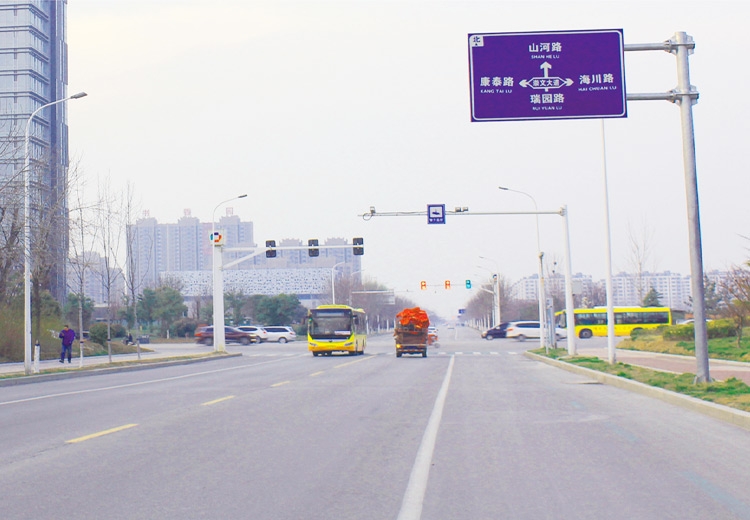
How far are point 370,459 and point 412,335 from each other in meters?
33.0

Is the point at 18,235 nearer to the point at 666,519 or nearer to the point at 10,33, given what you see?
the point at 666,519

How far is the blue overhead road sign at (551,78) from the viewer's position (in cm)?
1716

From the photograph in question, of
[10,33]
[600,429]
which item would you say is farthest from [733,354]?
[10,33]

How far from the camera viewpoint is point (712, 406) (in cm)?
1289

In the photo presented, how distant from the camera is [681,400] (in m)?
14.5

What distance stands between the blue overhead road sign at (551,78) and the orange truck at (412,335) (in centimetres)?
Answer: 2507

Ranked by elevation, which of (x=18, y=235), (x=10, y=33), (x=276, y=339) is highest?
(x=10, y=33)

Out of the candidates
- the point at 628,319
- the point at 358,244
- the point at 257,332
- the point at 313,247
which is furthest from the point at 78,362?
the point at 628,319

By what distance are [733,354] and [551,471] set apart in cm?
Result: 2146

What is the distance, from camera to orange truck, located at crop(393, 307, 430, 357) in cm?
4200

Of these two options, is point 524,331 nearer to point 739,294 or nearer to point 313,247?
point 313,247

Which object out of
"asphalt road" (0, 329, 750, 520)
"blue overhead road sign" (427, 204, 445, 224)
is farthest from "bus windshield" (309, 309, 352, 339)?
"asphalt road" (0, 329, 750, 520)

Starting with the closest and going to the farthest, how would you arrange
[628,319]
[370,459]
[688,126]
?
[370,459] → [688,126] → [628,319]

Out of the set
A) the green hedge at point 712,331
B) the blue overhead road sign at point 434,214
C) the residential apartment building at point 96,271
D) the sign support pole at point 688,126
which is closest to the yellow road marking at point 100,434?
the sign support pole at point 688,126
